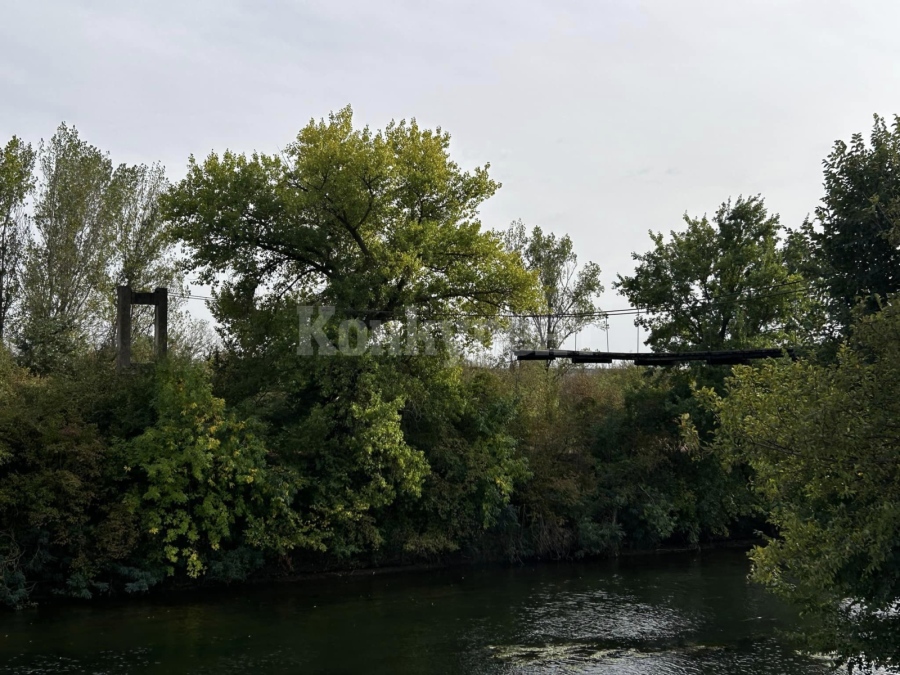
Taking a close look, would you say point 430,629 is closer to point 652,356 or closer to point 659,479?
point 652,356

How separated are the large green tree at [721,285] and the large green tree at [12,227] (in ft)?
74.6

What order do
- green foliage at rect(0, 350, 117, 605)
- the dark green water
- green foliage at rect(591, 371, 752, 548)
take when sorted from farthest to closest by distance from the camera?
1. green foliage at rect(591, 371, 752, 548)
2. green foliage at rect(0, 350, 117, 605)
3. the dark green water

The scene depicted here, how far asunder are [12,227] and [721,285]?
25.9 metres

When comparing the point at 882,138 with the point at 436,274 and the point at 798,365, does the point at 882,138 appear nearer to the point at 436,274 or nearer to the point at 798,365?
the point at 798,365

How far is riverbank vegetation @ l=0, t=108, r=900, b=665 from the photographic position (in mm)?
19344

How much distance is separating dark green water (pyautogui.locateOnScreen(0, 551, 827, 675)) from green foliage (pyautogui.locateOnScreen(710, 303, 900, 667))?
5.01 metres

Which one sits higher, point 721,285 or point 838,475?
point 721,285

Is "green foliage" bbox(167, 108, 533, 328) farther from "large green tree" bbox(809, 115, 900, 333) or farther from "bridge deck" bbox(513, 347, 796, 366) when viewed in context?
"large green tree" bbox(809, 115, 900, 333)

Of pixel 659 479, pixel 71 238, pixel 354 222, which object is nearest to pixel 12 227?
pixel 71 238

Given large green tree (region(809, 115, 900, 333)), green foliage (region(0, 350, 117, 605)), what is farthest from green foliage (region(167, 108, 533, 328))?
large green tree (region(809, 115, 900, 333))

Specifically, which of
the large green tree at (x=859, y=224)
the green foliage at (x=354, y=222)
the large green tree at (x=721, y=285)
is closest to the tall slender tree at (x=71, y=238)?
the green foliage at (x=354, y=222)

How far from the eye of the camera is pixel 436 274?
24.0 m

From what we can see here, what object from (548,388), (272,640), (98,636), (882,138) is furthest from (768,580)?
(548,388)

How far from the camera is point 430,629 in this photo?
17547mm
